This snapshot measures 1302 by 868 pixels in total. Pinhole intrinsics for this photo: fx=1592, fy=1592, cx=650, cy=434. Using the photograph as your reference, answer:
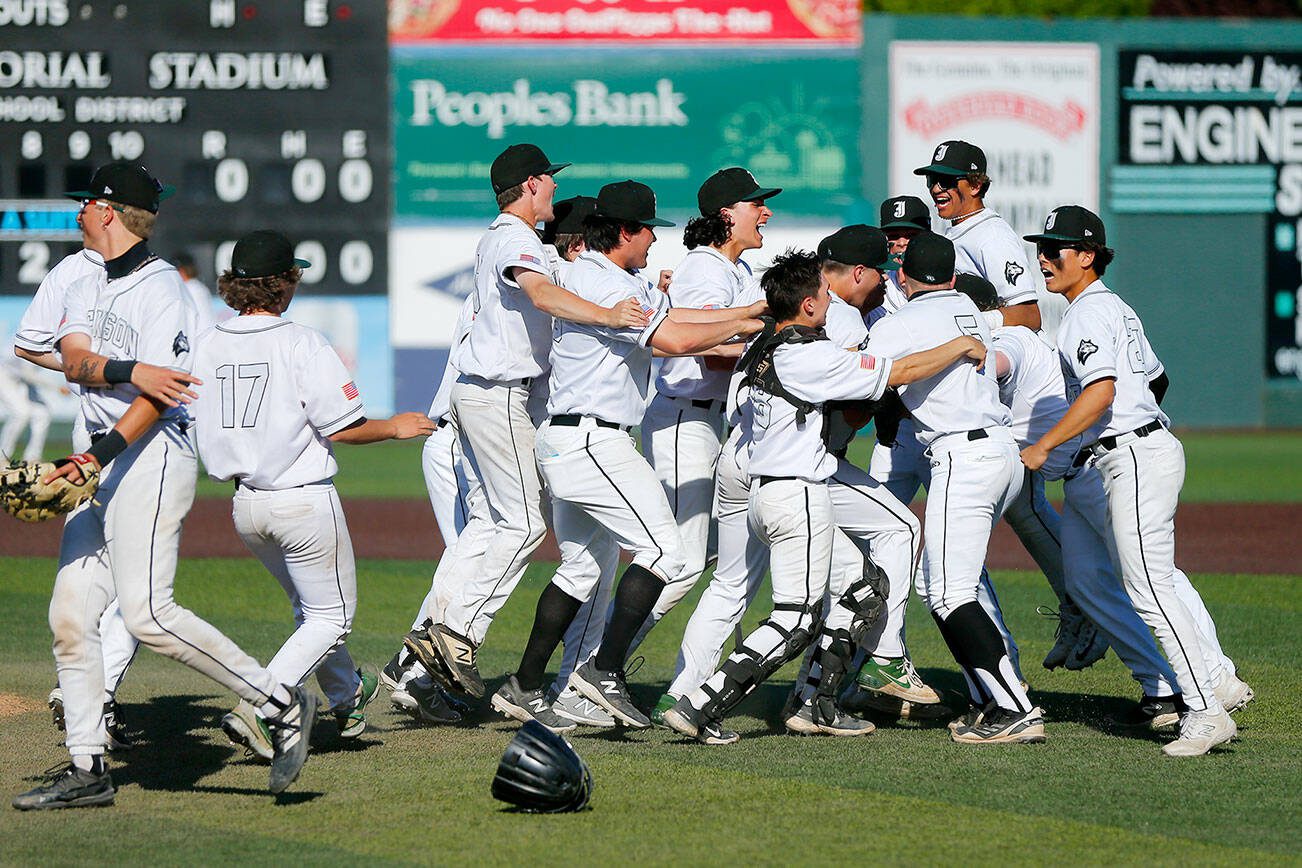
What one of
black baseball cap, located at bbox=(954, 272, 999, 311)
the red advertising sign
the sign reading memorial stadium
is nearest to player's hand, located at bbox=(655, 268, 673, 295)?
black baseball cap, located at bbox=(954, 272, 999, 311)

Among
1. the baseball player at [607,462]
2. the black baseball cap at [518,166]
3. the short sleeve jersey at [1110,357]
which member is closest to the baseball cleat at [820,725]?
the baseball player at [607,462]

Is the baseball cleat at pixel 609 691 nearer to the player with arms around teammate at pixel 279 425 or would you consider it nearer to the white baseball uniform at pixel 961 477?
the player with arms around teammate at pixel 279 425

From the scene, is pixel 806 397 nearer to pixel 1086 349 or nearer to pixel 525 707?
pixel 1086 349

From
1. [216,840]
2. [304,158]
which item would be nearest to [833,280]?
[216,840]

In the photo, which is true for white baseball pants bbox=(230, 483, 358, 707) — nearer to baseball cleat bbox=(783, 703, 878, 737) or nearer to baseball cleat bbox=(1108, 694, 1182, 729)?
baseball cleat bbox=(783, 703, 878, 737)

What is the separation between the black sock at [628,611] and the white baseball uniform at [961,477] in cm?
106

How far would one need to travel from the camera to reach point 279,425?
537 cm

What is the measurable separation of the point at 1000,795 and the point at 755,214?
257 cm

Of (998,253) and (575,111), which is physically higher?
(575,111)

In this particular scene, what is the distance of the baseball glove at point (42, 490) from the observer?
4.81 m

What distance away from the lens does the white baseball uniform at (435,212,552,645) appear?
21.0 ft

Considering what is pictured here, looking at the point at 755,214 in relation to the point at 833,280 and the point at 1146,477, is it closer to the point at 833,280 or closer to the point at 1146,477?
the point at 833,280

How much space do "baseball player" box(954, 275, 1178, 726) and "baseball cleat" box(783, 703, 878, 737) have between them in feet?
3.38

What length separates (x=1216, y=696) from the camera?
19.6ft
